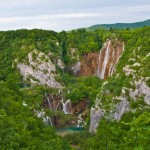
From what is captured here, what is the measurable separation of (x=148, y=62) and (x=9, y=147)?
4608cm

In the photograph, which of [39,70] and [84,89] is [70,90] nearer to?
[84,89]

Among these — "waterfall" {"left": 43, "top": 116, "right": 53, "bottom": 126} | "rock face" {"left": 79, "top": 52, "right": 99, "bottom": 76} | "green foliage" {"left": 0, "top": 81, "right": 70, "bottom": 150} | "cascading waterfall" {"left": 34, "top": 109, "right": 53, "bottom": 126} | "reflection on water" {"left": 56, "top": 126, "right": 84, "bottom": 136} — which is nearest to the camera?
"green foliage" {"left": 0, "top": 81, "right": 70, "bottom": 150}

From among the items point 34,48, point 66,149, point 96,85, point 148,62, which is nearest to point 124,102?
point 148,62

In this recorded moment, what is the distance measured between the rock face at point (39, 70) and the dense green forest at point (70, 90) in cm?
129

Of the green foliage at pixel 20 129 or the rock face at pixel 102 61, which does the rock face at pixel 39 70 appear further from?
the green foliage at pixel 20 129

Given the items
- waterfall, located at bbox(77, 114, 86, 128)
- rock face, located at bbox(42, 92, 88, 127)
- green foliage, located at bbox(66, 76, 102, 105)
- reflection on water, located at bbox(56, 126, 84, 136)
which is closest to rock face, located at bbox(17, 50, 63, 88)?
green foliage, located at bbox(66, 76, 102, 105)

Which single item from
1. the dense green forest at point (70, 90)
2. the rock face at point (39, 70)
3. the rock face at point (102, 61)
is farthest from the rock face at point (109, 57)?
the rock face at point (39, 70)

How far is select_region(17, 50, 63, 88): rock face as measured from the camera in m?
99.3

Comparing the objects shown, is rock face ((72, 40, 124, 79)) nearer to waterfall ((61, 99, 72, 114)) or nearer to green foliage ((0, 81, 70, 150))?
waterfall ((61, 99, 72, 114))

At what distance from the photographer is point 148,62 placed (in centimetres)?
7112

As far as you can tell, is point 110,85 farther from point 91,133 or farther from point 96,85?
point 96,85

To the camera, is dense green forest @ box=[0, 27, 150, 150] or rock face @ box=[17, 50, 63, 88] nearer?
dense green forest @ box=[0, 27, 150, 150]

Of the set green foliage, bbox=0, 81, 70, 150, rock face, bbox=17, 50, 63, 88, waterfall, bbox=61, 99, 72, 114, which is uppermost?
green foliage, bbox=0, 81, 70, 150

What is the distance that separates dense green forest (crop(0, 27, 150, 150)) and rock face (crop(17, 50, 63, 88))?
1.29m
